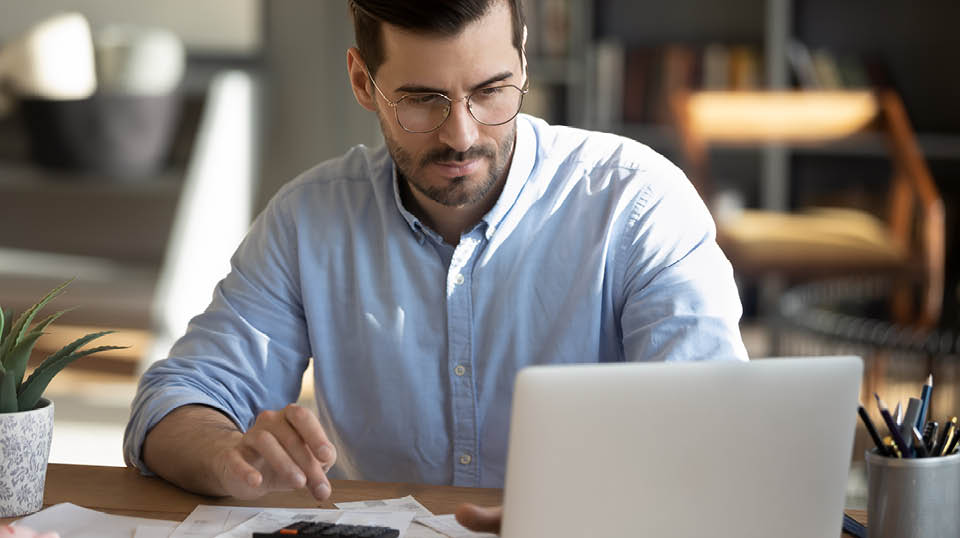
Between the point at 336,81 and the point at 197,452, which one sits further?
the point at 336,81

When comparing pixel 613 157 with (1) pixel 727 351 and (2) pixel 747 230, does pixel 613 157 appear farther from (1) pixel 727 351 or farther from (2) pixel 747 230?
(2) pixel 747 230

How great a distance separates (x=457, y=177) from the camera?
4.67 ft

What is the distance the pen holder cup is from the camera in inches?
40.7

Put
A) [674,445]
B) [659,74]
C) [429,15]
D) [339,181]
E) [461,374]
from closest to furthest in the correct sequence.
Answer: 1. [674,445]
2. [429,15]
3. [461,374]
4. [339,181]
5. [659,74]

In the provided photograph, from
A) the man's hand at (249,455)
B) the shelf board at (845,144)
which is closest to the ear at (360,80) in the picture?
the man's hand at (249,455)

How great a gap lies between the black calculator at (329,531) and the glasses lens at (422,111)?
516 mm

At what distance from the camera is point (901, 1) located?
4543 mm

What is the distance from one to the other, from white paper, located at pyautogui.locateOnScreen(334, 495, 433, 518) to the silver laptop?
0.98 feet

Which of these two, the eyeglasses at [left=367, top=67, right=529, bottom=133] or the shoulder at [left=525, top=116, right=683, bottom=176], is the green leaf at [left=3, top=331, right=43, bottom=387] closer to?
the eyeglasses at [left=367, top=67, right=529, bottom=133]

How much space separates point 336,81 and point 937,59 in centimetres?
237

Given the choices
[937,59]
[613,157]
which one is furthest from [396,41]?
[937,59]

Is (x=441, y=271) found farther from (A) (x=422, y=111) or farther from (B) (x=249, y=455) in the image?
(B) (x=249, y=455)

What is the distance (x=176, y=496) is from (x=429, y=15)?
61 cm

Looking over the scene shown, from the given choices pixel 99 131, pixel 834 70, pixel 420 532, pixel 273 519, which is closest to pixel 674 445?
pixel 420 532
